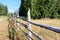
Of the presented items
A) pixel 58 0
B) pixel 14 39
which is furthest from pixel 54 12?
pixel 14 39

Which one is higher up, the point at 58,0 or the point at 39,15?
the point at 58,0

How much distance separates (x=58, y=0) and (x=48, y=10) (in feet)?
22.2

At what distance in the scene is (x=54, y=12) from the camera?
62000 mm

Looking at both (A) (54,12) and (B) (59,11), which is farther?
(B) (59,11)

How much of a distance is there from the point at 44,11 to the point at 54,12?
3.43 m

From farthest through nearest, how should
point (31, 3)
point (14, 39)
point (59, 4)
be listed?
point (59, 4) < point (31, 3) < point (14, 39)

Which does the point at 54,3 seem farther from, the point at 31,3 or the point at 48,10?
the point at 31,3

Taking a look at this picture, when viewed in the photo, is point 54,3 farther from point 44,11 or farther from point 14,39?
point 14,39

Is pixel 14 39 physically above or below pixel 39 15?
above

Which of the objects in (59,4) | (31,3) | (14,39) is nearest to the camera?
(14,39)

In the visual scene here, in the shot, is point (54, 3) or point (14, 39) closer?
point (14, 39)

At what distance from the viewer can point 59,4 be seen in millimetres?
64812

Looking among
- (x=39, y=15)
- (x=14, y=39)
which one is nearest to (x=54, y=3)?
(x=39, y=15)

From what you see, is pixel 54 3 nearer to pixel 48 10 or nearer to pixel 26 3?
pixel 48 10
